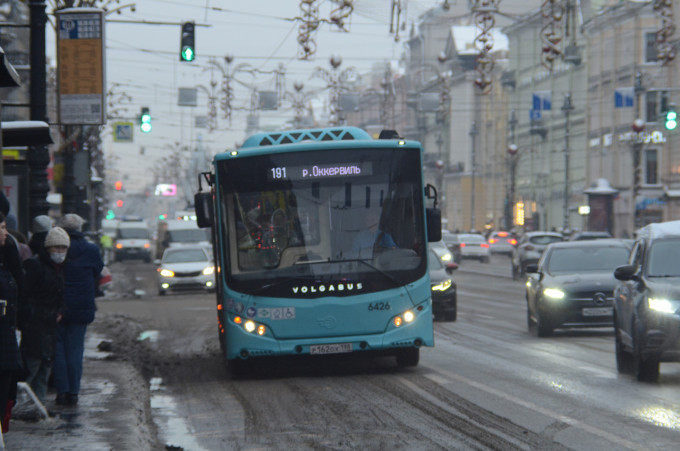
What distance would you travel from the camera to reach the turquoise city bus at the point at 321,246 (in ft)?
48.1

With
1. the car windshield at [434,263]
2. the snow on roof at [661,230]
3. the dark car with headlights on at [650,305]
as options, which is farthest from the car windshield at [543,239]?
the snow on roof at [661,230]

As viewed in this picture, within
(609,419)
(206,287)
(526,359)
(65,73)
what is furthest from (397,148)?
(206,287)

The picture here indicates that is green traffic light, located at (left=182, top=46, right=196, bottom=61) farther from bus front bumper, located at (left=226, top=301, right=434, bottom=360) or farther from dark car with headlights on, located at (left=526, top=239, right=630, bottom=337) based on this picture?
bus front bumper, located at (left=226, top=301, right=434, bottom=360)

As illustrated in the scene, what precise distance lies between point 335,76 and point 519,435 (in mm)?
38455

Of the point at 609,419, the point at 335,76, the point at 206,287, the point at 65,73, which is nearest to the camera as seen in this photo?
the point at 609,419

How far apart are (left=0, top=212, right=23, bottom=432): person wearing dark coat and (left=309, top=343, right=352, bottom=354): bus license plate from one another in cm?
651

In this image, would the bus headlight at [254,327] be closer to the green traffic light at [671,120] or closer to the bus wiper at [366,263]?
the bus wiper at [366,263]

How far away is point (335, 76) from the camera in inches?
1864

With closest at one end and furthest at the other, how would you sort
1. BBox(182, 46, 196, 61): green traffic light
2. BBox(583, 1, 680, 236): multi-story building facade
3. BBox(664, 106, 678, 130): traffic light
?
BBox(182, 46, 196, 61): green traffic light, BBox(664, 106, 678, 130): traffic light, BBox(583, 1, 680, 236): multi-story building facade

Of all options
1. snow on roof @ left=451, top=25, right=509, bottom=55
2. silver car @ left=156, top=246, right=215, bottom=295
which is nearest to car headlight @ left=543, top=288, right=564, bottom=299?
silver car @ left=156, top=246, right=215, bottom=295

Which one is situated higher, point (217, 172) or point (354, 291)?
point (217, 172)

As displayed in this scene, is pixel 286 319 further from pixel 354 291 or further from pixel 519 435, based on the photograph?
pixel 519 435

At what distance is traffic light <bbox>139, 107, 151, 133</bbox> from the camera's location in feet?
127

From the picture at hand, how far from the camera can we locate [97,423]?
10.7m
